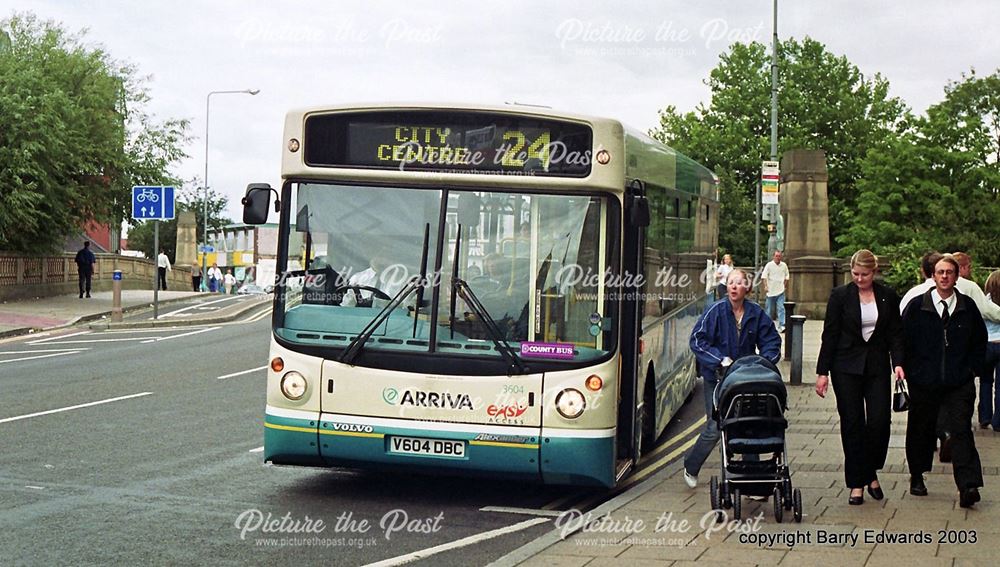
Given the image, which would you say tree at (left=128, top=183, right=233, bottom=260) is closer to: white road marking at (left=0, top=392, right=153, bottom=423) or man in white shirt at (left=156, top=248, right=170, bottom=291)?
man in white shirt at (left=156, top=248, right=170, bottom=291)

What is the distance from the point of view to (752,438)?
27.9 feet

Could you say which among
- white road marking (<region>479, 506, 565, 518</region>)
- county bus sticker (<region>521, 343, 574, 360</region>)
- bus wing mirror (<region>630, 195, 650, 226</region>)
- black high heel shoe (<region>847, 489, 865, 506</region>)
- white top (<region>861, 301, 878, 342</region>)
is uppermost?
bus wing mirror (<region>630, 195, 650, 226</region>)

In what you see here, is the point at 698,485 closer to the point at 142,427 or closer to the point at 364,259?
the point at 364,259

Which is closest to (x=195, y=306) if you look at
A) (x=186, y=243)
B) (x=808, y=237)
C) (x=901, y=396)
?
(x=808, y=237)

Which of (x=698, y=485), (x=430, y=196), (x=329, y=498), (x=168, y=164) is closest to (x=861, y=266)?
(x=698, y=485)

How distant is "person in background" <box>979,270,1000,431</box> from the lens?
12336 mm

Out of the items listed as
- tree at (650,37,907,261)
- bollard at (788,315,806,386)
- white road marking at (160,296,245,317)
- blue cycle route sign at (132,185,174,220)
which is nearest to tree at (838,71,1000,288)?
tree at (650,37,907,261)

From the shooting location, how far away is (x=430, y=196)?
9.13m

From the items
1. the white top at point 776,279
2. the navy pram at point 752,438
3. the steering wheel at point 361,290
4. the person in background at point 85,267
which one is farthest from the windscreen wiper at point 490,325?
the person in background at point 85,267

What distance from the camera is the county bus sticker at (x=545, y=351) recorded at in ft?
29.2

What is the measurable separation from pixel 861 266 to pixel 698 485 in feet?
6.89

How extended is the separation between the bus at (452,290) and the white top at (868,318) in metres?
1.59

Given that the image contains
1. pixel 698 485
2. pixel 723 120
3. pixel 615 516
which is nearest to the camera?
pixel 615 516

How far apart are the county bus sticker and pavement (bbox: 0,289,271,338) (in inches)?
Answer: 848
